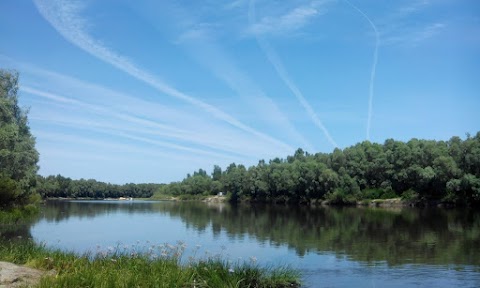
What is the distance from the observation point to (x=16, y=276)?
15.4 metres

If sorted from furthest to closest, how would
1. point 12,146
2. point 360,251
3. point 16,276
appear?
point 12,146, point 360,251, point 16,276

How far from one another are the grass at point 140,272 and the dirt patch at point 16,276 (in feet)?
2.40

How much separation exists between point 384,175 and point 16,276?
130m

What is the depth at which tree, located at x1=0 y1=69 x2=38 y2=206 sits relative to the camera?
47.4 metres

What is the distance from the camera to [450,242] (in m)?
39.4

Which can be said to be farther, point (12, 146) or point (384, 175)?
point (384, 175)

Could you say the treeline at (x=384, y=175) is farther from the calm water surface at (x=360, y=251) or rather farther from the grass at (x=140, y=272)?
the grass at (x=140, y=272)

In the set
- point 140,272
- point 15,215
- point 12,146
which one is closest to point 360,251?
point 140,272

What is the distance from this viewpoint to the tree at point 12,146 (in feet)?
155

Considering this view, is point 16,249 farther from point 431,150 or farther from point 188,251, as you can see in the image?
point 431,150

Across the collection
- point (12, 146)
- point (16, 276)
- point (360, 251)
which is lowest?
point (360, 251)

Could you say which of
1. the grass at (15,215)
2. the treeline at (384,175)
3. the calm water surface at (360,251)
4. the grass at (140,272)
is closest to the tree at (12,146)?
the grass at (15,215)

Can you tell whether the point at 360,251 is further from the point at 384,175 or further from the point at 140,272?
the point at 384,175

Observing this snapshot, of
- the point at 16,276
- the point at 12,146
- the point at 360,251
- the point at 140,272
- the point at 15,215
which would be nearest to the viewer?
the point at 16,276
